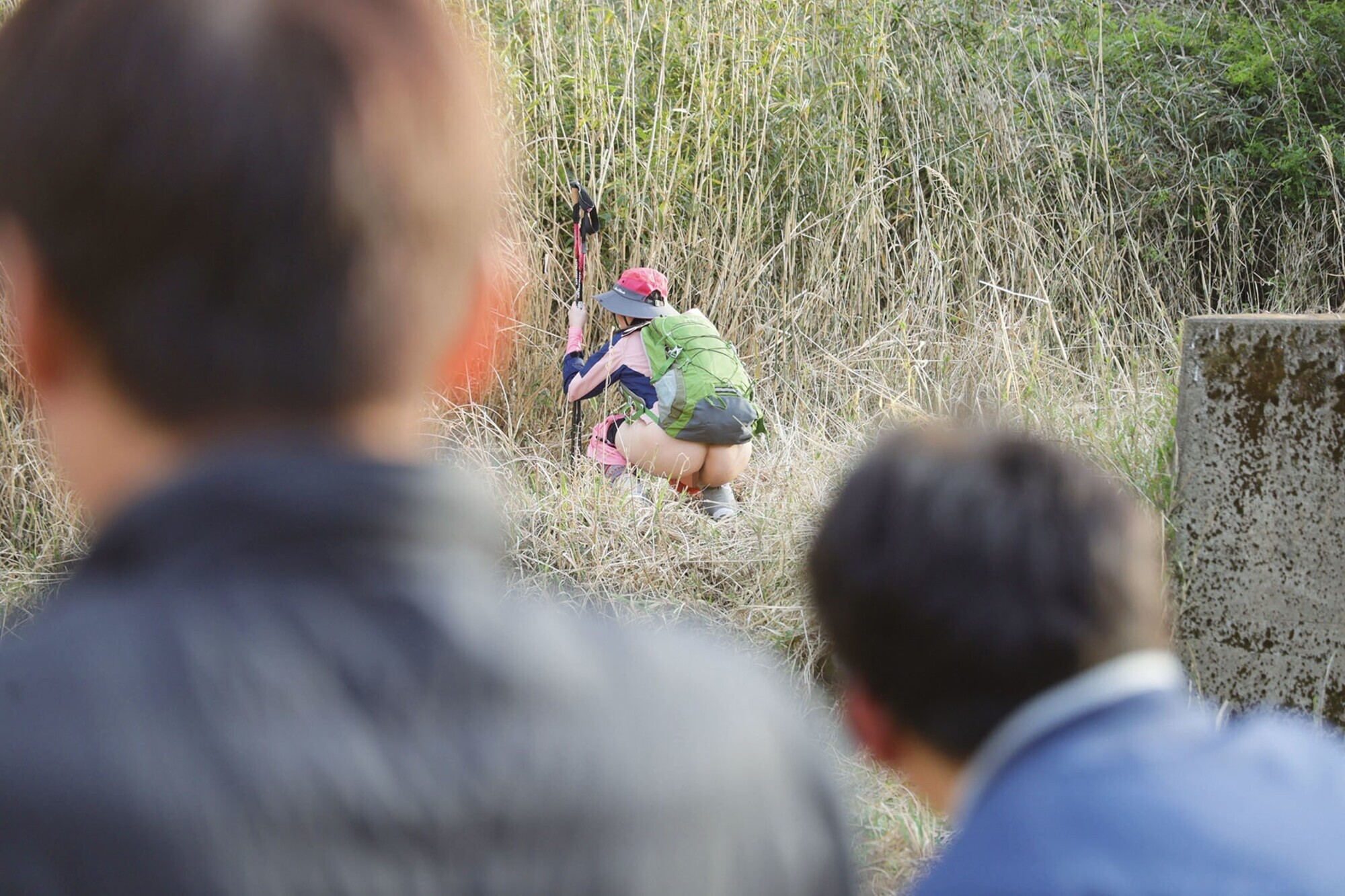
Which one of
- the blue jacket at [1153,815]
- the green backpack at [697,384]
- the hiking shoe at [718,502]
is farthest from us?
the green backpack at [697,384]

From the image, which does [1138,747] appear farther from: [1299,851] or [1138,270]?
[1138,270]

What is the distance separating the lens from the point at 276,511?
455 mm

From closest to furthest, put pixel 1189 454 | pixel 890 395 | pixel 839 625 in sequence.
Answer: pixel 839 625 → pixel 1189 454 → pixel 890 395

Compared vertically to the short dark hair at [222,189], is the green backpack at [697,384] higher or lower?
lower

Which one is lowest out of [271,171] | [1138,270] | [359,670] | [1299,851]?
[1138,270]

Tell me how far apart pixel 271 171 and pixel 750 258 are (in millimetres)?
5142

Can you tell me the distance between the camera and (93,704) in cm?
44

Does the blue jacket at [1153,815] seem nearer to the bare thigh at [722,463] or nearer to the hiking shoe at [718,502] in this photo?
the hiking shoe at [718,502]

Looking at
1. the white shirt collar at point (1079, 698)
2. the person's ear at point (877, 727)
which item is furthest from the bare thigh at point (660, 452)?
the white shirt collar at point (1079, 698)

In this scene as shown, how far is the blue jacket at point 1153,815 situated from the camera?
0.85 m

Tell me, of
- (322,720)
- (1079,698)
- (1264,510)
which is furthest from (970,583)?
(1264,510)

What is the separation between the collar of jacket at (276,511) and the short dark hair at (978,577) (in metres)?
0.65

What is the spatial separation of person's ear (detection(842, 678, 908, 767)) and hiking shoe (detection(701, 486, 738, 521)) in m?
2.90

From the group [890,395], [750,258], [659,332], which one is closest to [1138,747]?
[890,395]
